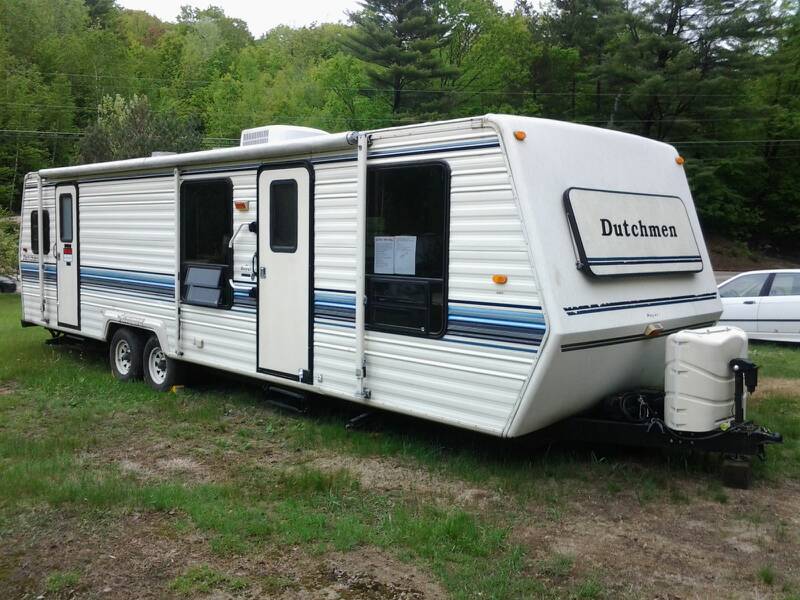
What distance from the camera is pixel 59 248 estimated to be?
976cm

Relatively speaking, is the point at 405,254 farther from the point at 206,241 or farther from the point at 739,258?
the point at 739,258

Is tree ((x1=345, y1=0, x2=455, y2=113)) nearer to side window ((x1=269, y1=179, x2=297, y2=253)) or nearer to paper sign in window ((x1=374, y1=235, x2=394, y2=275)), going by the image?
side window ((x1=269, y1=179, x2=297, y2=253))

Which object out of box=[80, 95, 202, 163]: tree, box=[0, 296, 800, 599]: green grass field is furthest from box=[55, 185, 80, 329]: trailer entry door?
box=[80, 95, 202, 163]: tree

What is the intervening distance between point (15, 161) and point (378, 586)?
3833 centimetres

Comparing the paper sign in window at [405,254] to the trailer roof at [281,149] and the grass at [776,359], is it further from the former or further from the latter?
the grass at [776,359]

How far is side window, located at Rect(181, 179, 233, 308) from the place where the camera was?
7.35 m

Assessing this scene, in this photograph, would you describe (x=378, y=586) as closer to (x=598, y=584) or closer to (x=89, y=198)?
(x=598, y=584)

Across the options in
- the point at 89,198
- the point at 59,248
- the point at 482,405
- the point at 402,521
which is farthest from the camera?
the point at 59,248

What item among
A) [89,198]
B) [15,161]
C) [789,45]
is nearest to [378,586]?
[89,198]

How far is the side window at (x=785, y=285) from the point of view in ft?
38.4

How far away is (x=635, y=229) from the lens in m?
5.63

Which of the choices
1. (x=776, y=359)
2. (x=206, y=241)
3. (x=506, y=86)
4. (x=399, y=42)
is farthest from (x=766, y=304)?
(x=506, y=86)

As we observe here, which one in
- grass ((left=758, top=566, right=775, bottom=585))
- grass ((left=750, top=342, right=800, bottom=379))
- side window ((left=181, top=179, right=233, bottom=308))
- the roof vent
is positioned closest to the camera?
grass ((left=758, top=566, right=775, bottom=585))

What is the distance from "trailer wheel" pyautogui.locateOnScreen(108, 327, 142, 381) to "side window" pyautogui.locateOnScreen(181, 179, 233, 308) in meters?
1.27
